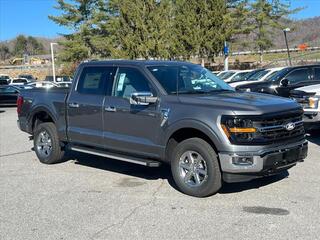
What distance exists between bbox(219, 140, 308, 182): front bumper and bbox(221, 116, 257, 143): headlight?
6.9 inches

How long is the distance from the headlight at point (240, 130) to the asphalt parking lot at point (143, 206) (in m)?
0.82

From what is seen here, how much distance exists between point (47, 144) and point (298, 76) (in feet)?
28.2

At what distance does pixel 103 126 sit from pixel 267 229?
11.2ft

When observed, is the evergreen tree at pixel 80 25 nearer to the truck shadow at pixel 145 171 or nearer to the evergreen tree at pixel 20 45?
the truck shadow at pixel 145 171

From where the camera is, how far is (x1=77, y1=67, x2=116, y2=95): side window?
783 centimetres

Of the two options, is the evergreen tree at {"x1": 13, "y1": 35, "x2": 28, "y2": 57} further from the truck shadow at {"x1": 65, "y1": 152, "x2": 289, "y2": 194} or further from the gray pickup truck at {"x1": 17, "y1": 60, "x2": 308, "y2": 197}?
the gray pickup truck at {"x1": 17, "y1": 60, "x2": 308, "y2": 197}

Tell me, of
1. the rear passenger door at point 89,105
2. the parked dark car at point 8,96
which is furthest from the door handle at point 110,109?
the parked dark car at point 8,96

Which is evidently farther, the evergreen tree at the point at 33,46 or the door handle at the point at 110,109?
the evergreen tree at the point at 33,46

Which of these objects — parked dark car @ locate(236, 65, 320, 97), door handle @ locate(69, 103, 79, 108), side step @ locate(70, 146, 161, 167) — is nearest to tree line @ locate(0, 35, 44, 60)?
parked dark car @ locate(236, 65, 320, 97)

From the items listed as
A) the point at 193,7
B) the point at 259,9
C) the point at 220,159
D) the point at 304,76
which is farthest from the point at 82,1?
the point at 220,159

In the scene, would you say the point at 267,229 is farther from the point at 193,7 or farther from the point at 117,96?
the point at 193,7

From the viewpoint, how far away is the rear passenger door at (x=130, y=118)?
7055mm

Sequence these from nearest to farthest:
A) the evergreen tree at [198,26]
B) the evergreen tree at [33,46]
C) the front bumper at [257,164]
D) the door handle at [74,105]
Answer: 1. the front bumper at [257,164]
2. the door handle at [74,105]
3. the evergreen tree at [198,26]
4. the evergreen tree at [33,46]

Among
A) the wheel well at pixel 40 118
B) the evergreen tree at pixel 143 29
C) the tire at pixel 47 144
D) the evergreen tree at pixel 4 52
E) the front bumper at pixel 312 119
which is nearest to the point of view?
the tire at pixel 47 144
